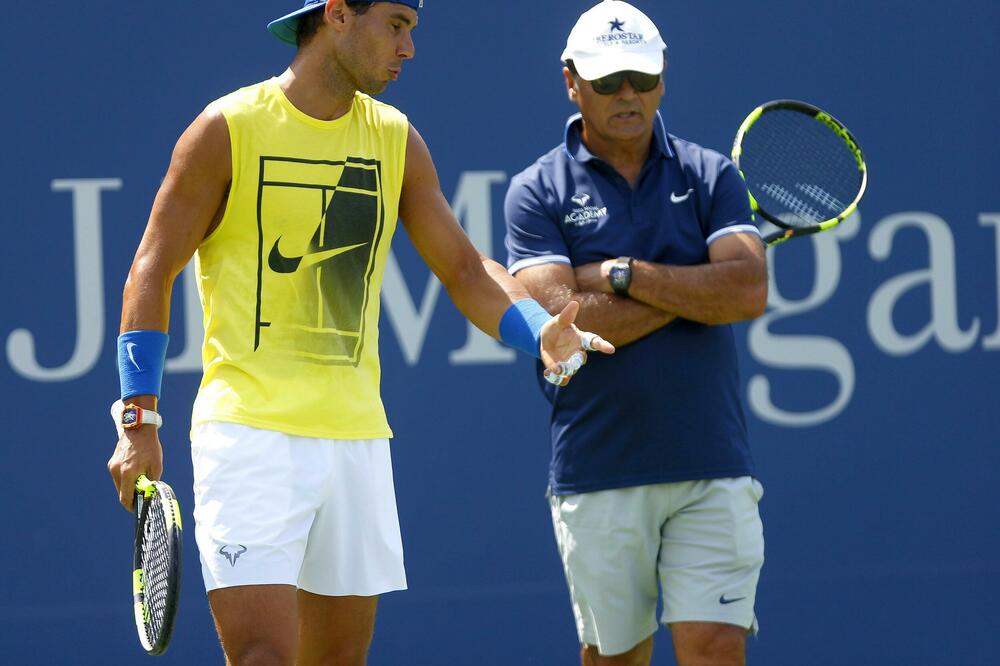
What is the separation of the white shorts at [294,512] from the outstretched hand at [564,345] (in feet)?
1.40

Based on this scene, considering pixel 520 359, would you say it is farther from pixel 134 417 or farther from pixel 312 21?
pixel 134 417

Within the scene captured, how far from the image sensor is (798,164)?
14.5 ft

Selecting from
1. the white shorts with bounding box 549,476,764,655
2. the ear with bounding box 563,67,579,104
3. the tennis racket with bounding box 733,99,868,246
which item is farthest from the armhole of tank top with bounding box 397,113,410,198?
the tennis racket with bounding box 733,99,868,246

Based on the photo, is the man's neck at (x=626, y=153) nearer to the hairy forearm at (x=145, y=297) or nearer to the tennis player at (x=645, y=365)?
the tennis player at (x=645, y=365)

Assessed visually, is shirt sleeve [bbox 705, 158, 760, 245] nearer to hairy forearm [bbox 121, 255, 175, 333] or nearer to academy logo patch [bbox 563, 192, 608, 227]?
academy logo patch [bbox 563, 192, 608, 227]

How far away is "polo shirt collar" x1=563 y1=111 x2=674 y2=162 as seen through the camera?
13.1 ft

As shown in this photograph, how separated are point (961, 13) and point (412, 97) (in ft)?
6.46

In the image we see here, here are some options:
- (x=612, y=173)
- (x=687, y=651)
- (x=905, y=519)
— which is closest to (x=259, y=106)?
(x=612, y=173)

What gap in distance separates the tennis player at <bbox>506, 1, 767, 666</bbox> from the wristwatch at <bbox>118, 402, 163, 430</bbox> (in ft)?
3.65

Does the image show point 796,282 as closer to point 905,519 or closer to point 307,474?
point 905,519

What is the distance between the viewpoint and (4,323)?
16.2ft

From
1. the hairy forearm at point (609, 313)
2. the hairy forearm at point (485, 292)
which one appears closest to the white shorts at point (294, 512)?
the hairy forearm at point (485, 292)

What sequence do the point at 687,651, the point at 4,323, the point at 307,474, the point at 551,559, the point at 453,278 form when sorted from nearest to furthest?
1. the point at 307,474
2. the point at 453,278
3. the point at 687,651
4. the point at 4,323
5. the point at 551,559

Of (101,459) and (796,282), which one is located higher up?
(796,282)
